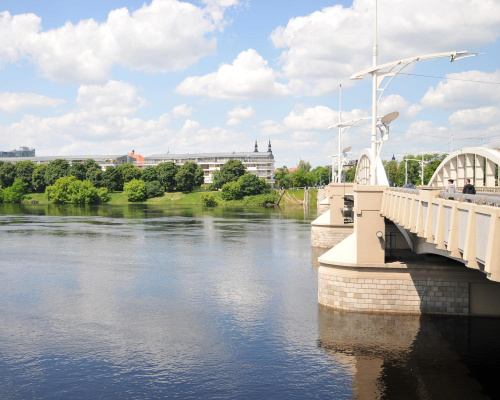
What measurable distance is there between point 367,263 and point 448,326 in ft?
16.6

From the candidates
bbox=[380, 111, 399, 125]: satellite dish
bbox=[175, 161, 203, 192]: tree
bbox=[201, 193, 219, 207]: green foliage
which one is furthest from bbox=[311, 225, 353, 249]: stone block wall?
bbox=[175, 161, 203, 192]: tree

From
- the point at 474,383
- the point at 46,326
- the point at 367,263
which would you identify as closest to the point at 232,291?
the point at 367,263

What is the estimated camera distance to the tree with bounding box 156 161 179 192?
509 feet

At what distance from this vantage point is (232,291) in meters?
34.7

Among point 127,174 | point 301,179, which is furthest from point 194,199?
point 301,179

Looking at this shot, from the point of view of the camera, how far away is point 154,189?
500 feet

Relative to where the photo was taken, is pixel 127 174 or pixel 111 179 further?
pixel 127 174

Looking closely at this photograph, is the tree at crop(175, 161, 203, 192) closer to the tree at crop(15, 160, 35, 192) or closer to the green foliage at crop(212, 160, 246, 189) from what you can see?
the green foliage at crop(212, 160, 246, 189)

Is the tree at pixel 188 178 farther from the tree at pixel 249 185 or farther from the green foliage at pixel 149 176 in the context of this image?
the tree at pixel 249 185

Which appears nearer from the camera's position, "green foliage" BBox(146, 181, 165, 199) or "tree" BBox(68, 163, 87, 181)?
"green foliage" BBox(146, 181, 165, 199)

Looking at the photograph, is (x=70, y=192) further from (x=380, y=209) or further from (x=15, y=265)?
(x=380, y=209)

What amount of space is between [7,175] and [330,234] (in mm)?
135301

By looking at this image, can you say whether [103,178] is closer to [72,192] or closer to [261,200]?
[72,192]

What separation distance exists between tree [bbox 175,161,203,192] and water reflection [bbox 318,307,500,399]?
127 m
